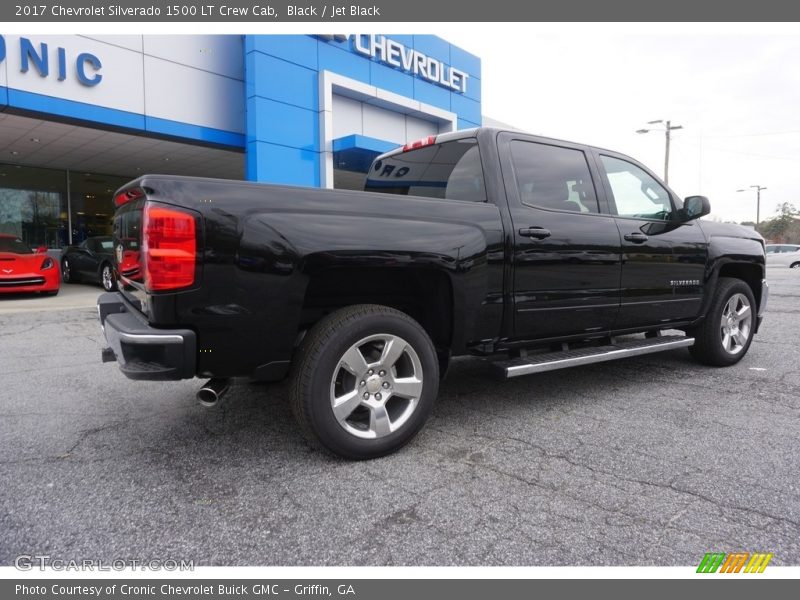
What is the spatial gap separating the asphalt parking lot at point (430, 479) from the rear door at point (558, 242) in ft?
2.22

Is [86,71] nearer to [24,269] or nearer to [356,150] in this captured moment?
[24,269]

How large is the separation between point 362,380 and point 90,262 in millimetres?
13610

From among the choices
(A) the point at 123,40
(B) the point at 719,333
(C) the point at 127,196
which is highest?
(A) the point at 123,40

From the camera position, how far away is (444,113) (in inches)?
712

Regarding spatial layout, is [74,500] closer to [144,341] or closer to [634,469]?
[144,341]

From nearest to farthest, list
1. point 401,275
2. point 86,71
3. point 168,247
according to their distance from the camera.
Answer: point 168,247, point 401,275, point 86,71

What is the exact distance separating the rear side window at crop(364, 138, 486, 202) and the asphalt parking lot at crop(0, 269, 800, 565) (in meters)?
1.50

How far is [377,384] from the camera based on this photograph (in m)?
2.76

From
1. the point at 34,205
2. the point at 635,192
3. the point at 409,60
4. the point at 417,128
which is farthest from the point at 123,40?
the point at 635,192

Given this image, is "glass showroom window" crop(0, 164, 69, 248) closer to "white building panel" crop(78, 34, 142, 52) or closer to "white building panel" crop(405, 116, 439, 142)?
"white building panel" crop(78, 34, 142, 52)

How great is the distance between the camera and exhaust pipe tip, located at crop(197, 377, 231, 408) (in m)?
2.61

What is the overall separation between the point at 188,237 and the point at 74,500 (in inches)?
50.3
